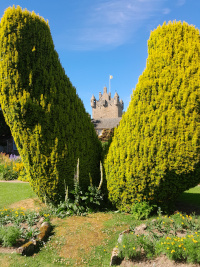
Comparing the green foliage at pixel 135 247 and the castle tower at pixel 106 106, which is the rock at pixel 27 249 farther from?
the castle tower at pixel 106 106

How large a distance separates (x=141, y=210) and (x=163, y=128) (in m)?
2.02

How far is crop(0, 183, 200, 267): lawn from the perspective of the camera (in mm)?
4078

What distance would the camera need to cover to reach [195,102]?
5.16 m

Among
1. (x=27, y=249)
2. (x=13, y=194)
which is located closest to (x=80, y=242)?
(x=27, y=249)

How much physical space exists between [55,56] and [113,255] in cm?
495

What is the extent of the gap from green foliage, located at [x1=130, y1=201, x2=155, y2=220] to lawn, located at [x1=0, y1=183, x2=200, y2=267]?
158mm

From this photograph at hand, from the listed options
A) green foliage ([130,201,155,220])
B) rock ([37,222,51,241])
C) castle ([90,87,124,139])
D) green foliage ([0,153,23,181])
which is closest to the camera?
rock ([37,222,51,241])

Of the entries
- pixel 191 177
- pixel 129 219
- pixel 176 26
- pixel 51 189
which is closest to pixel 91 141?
pixel 51 189

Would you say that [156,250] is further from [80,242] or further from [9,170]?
[9,170]

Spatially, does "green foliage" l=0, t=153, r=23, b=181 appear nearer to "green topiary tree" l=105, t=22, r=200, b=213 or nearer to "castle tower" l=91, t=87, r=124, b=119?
"green topiary tree" l=105, t=22, r=200, b=213

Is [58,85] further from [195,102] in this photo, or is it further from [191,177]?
[191,177]

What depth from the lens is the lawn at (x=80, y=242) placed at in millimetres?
4078

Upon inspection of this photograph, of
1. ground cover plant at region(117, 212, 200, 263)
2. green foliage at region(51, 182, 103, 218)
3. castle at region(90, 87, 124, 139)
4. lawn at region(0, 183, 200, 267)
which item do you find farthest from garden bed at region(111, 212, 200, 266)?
castle at region(90, 87, 124, 139)

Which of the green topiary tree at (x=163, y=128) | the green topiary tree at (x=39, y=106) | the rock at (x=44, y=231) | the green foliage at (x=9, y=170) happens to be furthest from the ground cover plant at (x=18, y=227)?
the green foliage at (x=9, y=170)
